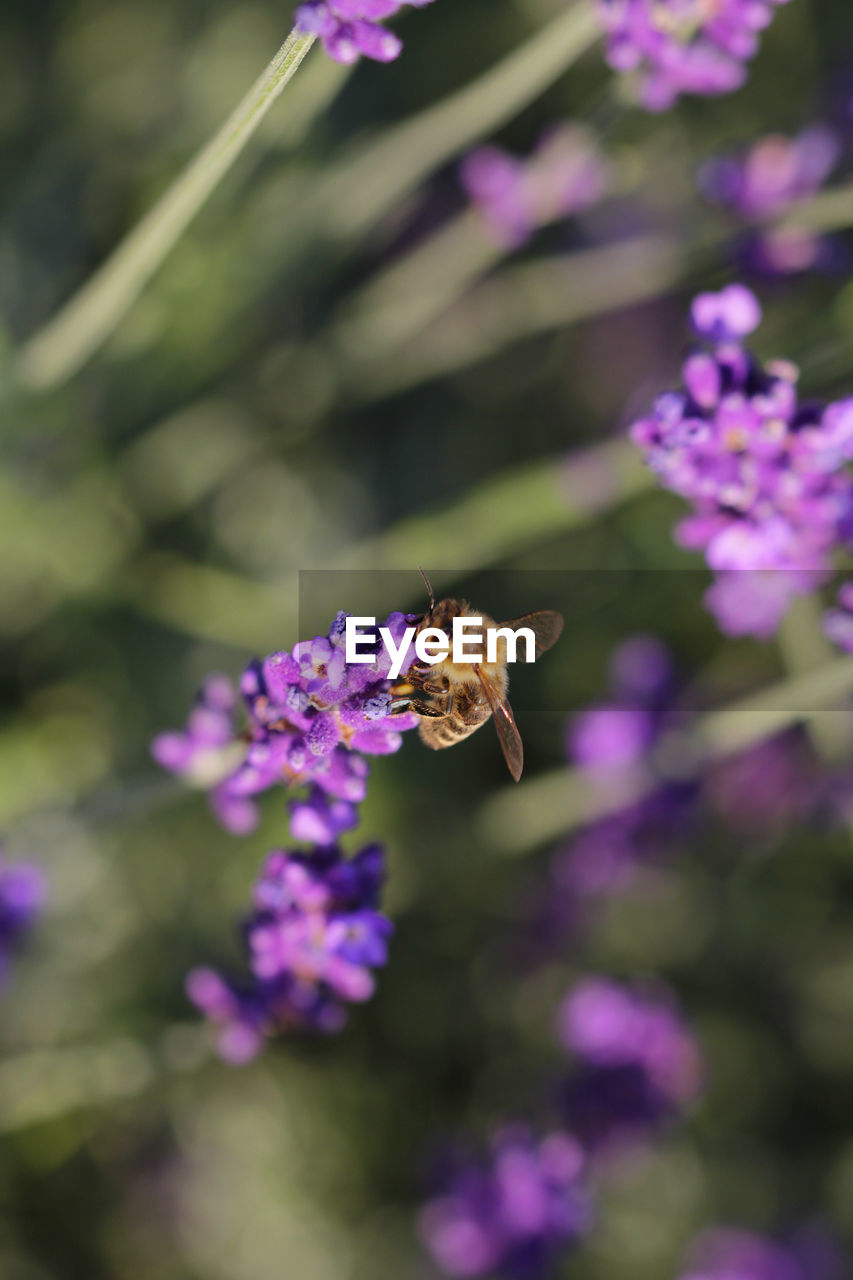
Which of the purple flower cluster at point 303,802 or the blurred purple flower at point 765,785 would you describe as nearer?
the purple flower cluster at point 303,802

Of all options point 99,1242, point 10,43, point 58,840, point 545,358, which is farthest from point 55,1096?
point 10,43

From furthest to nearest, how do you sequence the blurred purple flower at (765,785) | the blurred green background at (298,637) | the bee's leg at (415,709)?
the blurred purple flower at (765,785) < the blurred green background at (298,637) < the bee's leg at (415,709)

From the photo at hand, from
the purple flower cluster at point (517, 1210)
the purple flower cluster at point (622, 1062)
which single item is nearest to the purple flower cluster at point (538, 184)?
the purple flower cluster at point (622, 1062)

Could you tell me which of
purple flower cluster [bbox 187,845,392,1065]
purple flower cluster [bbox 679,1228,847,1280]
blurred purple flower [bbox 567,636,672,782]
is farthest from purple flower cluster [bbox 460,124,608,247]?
purple flower cluster [bbox 679,1228,847,1280]

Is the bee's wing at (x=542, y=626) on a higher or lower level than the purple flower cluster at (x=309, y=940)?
higher

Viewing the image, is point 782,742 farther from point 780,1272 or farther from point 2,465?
point 2,465

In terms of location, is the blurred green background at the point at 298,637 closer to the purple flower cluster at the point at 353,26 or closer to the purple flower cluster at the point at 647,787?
the purple flower cluster at the point at 647,787

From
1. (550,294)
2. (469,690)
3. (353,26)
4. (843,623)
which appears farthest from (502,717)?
(550,294)

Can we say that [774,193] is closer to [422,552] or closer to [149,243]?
[422,552]
